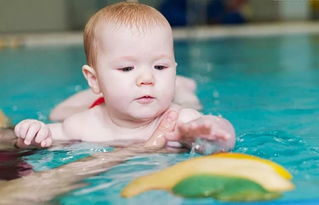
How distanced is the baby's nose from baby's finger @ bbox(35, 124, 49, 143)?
33 cm

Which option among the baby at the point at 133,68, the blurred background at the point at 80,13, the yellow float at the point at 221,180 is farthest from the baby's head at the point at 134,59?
the blurred background at the point at 80,13

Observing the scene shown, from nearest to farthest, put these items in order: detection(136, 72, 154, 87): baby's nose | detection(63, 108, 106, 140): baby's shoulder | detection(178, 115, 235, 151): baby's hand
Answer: detection(178, 115, 235, 151): baby's hand
detection(136, 72, 154, 87): baby's nose
detection(63, 108, 106, 140): baby's shoulder

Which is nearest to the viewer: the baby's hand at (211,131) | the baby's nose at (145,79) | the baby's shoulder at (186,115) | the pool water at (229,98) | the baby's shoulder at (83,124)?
the pool water at (229,98)

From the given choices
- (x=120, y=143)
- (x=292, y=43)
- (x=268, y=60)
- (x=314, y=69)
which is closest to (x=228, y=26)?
(x=292, y=43)

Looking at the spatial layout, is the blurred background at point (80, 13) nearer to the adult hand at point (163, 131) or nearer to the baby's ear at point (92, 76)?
the baby's ear at point (92, 76)

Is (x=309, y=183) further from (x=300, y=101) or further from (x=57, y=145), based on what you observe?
(x=300, y=101)

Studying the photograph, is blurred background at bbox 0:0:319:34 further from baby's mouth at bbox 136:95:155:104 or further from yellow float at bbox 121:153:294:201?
yellow float at bbox 121:153:294:201

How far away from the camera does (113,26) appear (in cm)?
197

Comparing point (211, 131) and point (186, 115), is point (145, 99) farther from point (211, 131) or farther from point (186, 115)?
point (211, 131)

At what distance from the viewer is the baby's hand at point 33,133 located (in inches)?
77.0

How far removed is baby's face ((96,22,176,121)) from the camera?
6.35ft

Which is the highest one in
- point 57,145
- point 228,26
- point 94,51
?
point 94,51

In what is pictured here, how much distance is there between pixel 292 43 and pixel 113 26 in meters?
5.15

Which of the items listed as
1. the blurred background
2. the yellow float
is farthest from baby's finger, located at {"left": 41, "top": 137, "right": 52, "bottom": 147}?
the blurred background
